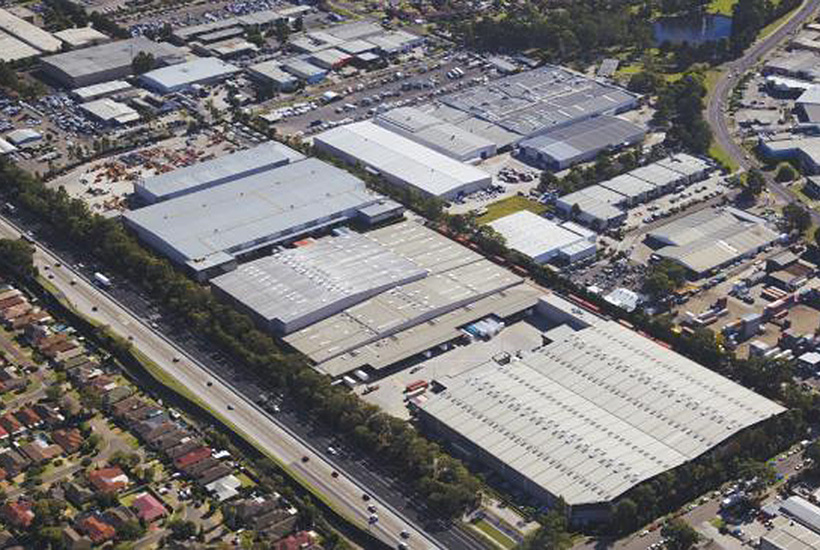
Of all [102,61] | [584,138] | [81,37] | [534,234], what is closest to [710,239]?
[534,234]

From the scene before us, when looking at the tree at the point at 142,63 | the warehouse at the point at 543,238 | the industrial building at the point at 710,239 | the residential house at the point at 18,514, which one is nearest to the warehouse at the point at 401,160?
the warehouse at the point at 543,238

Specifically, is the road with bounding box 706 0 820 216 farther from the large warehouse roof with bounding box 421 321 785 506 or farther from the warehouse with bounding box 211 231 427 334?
the warehouse with bounding box 211 231 427 334

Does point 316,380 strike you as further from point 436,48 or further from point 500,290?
point 436,48

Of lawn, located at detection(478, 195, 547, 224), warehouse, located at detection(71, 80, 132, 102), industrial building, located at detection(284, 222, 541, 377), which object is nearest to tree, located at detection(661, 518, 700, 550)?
industrial building, located at detection(284, 222, 541, 377)

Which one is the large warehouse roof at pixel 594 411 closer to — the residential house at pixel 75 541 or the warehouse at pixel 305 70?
the residential house at pixel 75 541

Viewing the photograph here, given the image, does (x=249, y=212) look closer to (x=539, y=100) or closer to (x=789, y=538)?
(x=539, y=100)

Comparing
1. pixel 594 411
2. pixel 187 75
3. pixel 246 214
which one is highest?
pixel 594 411
